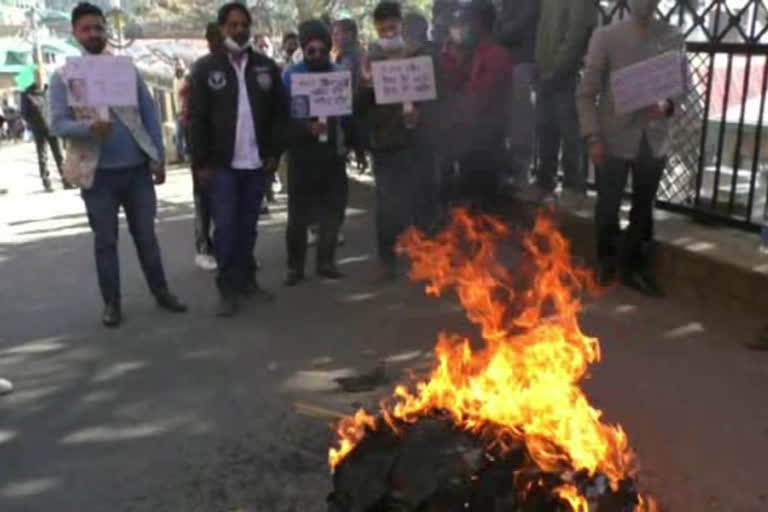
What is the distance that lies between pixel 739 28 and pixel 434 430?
4234 mm

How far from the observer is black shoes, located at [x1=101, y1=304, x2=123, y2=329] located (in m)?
6.20

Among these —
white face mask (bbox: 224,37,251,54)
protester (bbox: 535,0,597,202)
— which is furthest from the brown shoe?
white face mask (bbox: 224,37,251,54)

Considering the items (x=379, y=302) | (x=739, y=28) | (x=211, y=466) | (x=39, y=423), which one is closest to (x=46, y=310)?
(x=39, y=423)

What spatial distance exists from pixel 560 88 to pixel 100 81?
396 cm

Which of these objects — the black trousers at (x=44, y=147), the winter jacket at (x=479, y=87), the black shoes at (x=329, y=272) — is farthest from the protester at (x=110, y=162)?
the black trousers at (x=44, y=147)

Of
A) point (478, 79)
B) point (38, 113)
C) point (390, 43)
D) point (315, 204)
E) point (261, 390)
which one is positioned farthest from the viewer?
point (38, 113)

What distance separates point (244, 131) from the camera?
19.9ft

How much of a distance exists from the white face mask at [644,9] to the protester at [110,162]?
148 inches

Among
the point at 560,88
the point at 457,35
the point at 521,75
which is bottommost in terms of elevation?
the point at 560,88

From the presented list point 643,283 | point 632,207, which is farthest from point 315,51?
point 643,283

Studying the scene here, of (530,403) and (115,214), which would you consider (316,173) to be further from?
(530,403)

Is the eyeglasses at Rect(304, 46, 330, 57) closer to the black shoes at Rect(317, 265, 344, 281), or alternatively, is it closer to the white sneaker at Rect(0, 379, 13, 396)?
the black shoes at Rect(317, 265, 344, 281)

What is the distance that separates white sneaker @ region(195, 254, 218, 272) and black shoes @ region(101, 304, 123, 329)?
1.52m

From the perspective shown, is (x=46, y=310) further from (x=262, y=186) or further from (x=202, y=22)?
(x=202, y=22)
